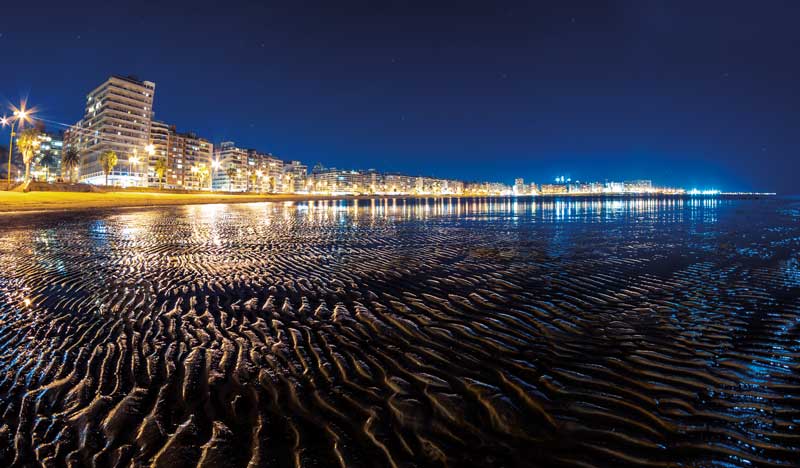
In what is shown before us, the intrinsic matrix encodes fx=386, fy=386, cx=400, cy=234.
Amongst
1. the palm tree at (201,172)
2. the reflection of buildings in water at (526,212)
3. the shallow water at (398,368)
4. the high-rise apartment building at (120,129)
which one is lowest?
the shallow water at (398,368)

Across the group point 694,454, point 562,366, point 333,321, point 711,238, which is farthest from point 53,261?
point 711,238

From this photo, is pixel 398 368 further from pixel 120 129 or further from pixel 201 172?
pixel 120 129

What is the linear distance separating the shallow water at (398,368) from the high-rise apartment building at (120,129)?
133m

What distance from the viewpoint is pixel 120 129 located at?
126 metres

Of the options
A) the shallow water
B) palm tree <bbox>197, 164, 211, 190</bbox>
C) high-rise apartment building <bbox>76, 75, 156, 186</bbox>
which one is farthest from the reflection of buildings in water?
high-rise apartment building <bbox>76, 75, 156, 186</bbox>

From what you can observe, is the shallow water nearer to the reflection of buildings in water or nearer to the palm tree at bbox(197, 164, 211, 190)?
the reflection of buildings in water

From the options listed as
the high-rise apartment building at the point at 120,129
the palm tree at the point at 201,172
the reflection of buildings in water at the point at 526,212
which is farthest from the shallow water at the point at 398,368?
the high-rise apartment building at the point at 120,129

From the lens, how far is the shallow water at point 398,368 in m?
3.37

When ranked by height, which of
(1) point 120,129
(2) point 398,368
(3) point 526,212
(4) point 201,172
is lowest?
(2) point 398,368

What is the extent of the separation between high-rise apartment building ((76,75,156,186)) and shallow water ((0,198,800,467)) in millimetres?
133462

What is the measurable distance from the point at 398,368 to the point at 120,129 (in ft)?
509

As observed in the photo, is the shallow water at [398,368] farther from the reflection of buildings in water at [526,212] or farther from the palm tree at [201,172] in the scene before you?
the palm tree at [201,172]

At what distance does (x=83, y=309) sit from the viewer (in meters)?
7.22

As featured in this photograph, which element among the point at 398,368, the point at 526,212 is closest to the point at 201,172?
the point at 526,212
